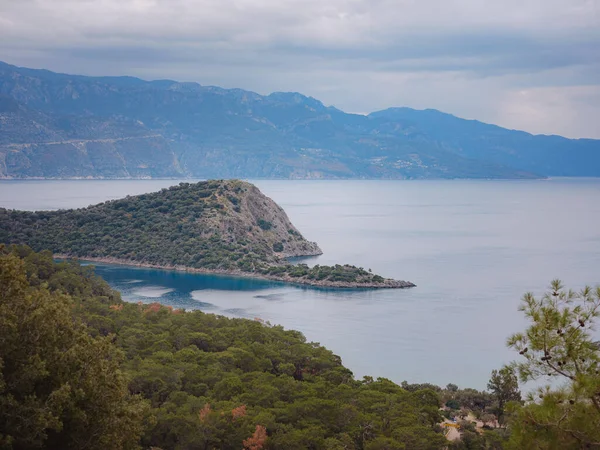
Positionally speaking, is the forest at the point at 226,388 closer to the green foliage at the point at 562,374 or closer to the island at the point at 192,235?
the green foliage at the point at 562,374

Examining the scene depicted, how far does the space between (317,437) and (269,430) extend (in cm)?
164

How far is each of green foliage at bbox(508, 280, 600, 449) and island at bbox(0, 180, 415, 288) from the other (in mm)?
66283

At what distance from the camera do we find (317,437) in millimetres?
23219

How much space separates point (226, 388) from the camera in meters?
27.3

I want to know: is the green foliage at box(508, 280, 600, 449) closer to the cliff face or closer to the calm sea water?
the calm sea water

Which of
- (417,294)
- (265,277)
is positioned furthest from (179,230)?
(417,294)

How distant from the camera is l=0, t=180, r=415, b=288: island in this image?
8569 cm

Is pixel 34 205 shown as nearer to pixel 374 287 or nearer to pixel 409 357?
pixel 374 287

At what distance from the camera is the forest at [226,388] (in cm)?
1202

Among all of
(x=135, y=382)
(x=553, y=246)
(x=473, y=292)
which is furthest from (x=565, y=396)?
(x=553, y=246)

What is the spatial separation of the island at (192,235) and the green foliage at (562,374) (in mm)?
66283

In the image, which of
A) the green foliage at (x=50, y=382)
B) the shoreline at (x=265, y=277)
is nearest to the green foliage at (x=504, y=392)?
the green foliage at (x=50, y=382)

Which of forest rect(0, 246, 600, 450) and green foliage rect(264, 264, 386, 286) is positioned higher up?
forest rect(0, 246, 600, 450)

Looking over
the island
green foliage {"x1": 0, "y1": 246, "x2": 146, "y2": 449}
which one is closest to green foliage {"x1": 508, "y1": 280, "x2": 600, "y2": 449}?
green foliage {"x1": 0, "y1": 246, "x2": 146, "y2": 449}
